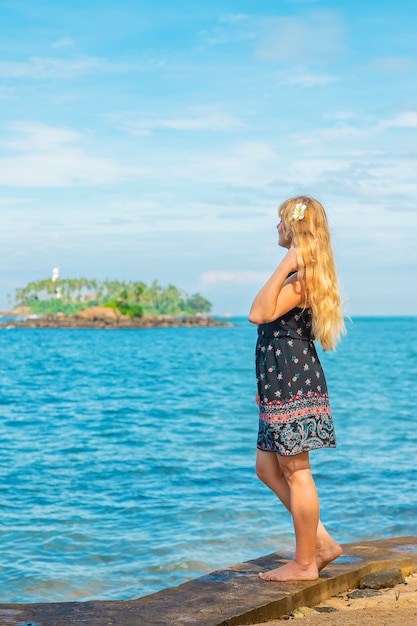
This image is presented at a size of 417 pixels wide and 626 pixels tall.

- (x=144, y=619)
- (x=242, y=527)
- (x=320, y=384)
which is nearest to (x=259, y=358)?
(x=320, y=384)

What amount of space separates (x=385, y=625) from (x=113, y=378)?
3446 centimetres

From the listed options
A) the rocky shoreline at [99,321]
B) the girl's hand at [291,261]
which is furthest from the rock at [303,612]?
the rocky shoreline at [99,321]

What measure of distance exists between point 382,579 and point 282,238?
2.10 metres

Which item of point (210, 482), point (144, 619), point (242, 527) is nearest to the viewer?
point (144, 619)

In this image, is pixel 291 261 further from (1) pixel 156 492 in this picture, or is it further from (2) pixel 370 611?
(1) pixel 156 492

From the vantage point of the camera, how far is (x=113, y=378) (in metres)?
37.9

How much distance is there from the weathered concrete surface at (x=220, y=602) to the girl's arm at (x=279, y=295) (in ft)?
→ 4.90

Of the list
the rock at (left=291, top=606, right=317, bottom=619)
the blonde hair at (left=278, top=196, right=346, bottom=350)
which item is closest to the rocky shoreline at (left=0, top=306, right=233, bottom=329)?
the blonde hair at (left=278, top=196, right=346, bottom=350)

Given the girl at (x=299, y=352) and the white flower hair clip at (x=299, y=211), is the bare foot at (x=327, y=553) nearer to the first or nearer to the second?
the girl at (x=299, y=352)

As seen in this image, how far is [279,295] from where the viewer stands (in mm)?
4609

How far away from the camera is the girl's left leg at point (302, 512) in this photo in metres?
4.68

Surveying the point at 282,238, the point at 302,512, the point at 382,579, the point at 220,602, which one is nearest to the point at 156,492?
the point at 382,579

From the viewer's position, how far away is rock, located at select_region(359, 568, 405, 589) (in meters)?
4.92

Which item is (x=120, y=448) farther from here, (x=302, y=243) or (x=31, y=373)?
(x=31, y=373)
